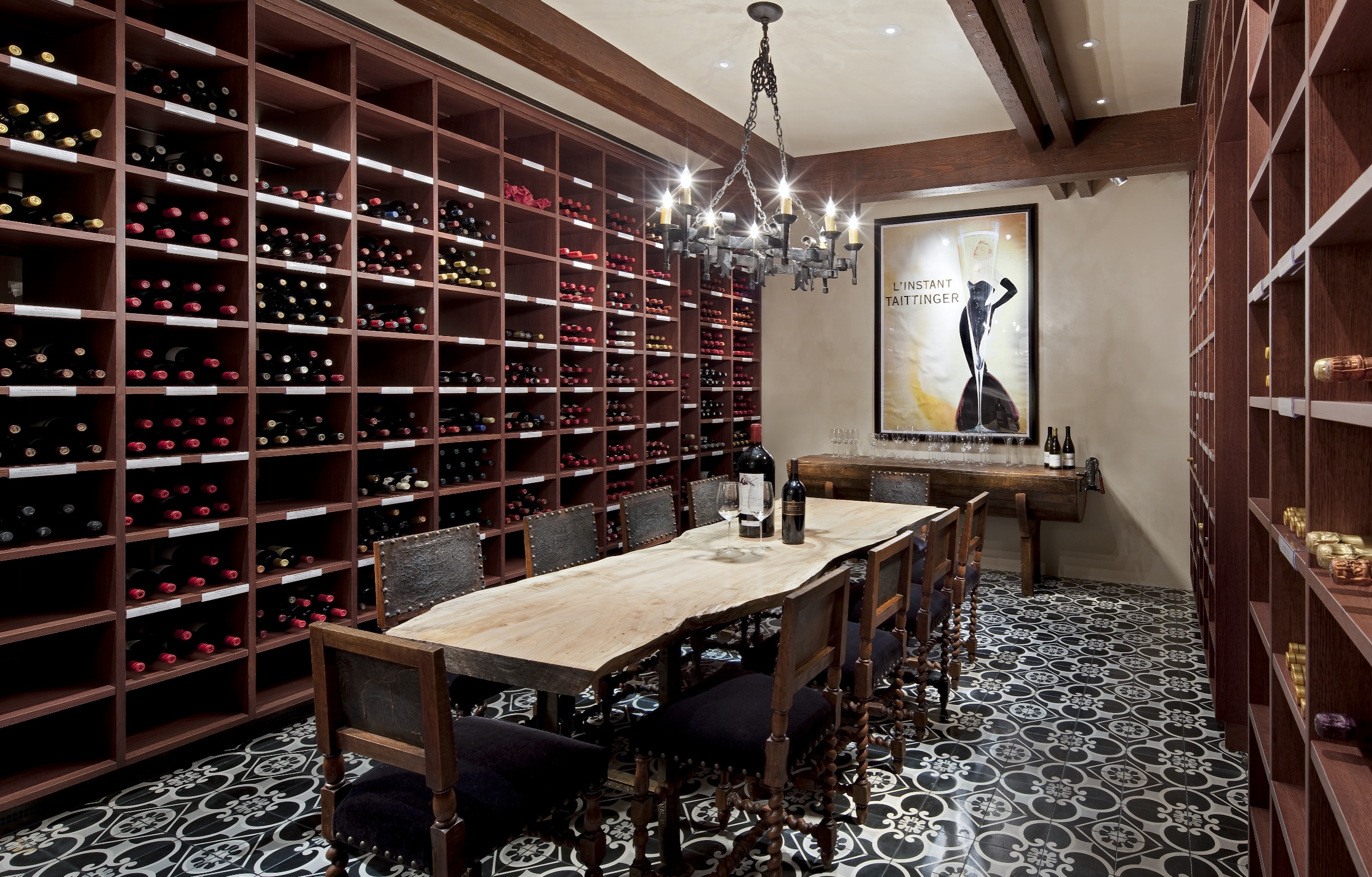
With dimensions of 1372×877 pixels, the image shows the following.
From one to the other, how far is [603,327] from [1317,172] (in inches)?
179

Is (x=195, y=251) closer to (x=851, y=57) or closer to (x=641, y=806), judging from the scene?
(x=641, y=806)

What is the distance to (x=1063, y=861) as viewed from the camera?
2.50 m

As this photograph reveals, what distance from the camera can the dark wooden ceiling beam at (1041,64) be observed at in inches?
137

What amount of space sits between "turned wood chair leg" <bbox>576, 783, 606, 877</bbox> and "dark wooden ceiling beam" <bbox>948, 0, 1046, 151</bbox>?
3157 mm

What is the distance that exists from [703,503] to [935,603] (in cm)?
Answer: 136

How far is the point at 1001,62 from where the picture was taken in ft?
12.9

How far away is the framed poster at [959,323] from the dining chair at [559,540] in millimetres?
4234

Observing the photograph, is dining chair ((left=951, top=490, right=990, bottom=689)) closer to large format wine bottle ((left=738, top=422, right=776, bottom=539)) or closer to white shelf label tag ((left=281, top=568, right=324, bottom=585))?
large format wine bottle ((left=738, top=422, right=776, bottom=539))

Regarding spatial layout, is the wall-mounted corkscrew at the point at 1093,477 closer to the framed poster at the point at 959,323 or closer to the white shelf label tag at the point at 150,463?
the framed poster at the point at 959,323

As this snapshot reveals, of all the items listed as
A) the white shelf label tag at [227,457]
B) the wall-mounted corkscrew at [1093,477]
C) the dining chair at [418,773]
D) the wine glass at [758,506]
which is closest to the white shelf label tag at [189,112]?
the white shelf label tag at [227,457]

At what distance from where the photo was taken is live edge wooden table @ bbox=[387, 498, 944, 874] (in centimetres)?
198

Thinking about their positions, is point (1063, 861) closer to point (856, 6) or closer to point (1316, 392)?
point (1316, 392)

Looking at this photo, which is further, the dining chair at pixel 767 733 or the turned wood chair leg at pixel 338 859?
the dining chair at pixel 767 733

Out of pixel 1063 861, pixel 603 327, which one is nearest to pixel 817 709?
pixel 1063 861
